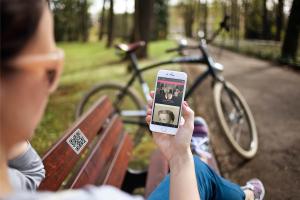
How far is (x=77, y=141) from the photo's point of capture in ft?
7.59

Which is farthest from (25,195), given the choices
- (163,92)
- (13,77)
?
(163,92)

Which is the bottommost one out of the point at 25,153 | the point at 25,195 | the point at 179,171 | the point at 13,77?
the point at 179,171

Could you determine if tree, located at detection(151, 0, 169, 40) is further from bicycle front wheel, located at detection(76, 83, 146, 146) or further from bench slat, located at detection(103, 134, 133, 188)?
bench slat, located at detection(103, 134, 133, 188)

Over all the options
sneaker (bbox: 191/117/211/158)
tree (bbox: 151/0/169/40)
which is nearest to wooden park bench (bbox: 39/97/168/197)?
sneaker (bbox: 191/117/211/158)

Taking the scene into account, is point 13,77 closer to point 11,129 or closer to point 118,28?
point 11,129

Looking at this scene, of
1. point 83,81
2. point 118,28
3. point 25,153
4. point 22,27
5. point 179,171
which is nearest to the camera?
point 22,27

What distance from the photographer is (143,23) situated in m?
14.3

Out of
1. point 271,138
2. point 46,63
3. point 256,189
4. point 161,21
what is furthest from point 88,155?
point 161,21

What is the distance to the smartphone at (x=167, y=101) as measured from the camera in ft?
6.64

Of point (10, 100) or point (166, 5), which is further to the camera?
point (166, 5)

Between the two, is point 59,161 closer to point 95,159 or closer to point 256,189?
point 95,159

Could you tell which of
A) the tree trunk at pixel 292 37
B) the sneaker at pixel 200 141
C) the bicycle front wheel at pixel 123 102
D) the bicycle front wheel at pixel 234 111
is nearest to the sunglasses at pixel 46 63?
the sneaker at pixel 200 141

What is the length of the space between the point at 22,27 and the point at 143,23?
1361cm

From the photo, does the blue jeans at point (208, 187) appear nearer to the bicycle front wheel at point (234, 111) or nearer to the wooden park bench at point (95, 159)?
the wooden park bench at point (95, 159)
